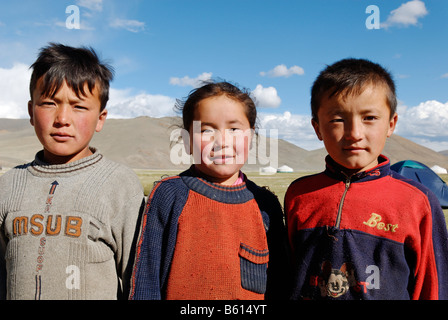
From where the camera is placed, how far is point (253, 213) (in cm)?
186

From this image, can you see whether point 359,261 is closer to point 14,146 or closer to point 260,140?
point 260,140

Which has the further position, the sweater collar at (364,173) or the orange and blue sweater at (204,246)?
the sweater collar at (364,173)

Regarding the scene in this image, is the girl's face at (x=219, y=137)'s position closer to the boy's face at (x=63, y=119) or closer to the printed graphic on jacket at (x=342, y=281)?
the boy's face at (x=63, y=119)

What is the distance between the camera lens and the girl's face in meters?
1.83

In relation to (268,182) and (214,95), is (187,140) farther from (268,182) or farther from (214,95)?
(268,182)

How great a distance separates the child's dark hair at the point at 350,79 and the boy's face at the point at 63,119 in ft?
3.95

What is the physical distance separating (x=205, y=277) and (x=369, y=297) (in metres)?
0.76

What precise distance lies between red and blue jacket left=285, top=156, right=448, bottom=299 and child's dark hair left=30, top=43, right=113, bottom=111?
4.36 ft

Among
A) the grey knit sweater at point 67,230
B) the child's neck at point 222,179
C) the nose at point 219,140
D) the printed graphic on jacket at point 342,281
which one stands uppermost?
the nose at point 219,140

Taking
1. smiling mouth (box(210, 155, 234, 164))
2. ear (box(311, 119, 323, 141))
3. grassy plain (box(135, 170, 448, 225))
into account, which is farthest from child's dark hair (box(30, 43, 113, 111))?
grassy plain (box(135, 170, 448, 225))

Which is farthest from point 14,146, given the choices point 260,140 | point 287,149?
point 260,140

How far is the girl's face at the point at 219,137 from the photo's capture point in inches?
72.2

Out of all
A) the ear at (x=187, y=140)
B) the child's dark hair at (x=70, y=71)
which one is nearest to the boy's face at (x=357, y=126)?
the ear at (x=187, y=140)

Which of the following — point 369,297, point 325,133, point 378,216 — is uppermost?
point 325,133
